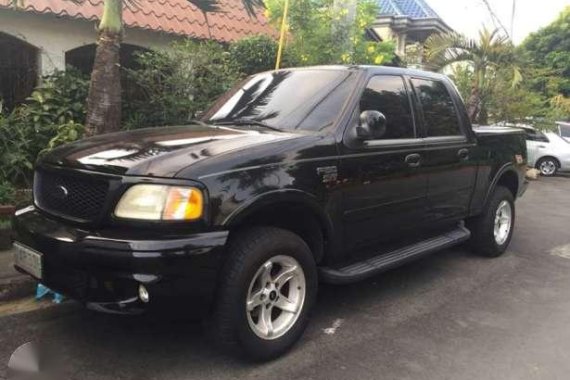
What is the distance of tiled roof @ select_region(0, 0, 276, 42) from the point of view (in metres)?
8.44

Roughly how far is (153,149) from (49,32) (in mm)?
6291

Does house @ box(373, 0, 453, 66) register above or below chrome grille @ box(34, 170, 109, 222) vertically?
above

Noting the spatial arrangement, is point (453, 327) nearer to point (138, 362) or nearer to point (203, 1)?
point (138, 362)

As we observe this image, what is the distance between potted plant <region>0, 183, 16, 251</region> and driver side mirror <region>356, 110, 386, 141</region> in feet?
10.7

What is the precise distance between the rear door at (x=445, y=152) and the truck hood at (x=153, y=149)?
1.64 meters

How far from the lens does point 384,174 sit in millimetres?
4398

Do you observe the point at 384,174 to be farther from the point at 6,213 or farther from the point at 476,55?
the point at 476,55

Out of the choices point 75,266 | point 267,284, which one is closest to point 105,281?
point 75,266

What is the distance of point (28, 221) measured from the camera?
3.65 meters

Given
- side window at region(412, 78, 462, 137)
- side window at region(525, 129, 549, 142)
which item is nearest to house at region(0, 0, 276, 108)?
side window at region(412, 78, 462, 137)

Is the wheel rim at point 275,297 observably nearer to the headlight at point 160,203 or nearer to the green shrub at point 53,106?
the headlight at point 160,203

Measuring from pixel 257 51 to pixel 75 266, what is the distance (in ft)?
23.5

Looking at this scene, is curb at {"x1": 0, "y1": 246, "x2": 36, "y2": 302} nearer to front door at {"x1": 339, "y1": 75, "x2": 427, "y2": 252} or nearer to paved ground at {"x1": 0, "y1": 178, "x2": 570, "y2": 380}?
paved ground at {"x1": 0, "y1": 178, "x2": 570, "y2": 380}

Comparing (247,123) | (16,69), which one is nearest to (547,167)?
(16,69)
